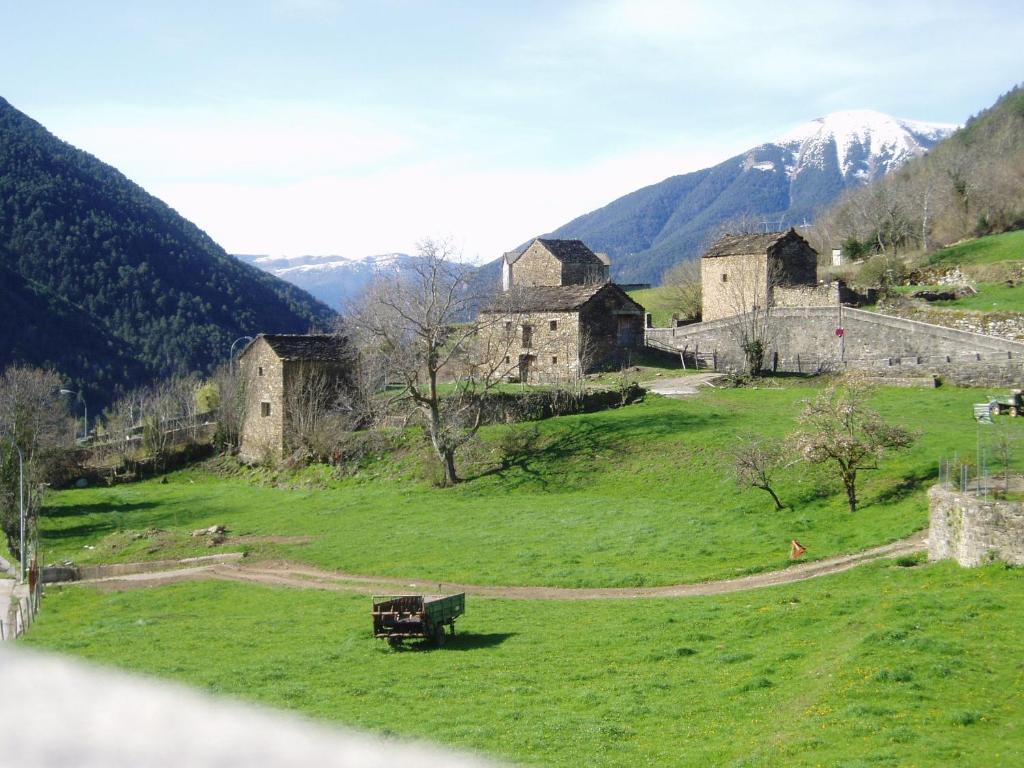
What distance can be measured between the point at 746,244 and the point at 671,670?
164 ft

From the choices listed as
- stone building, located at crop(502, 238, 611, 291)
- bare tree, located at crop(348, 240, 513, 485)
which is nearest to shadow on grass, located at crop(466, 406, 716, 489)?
bare tree, located at crop(348, 240, 513, 485)

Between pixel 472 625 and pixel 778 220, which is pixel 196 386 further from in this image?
pixel 778 220

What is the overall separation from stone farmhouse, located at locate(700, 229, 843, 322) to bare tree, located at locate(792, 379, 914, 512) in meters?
30.7

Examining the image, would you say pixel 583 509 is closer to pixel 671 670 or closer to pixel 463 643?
pixel 463 643

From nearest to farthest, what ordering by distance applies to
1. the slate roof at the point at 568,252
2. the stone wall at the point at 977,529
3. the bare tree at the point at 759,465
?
1. the stone wall at the point at 977,529
2. the bare tree at the point at 759,465
3. the slate roof at the point at 568,252

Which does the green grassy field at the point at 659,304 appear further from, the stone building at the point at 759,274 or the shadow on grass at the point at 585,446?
the shadow on grass at the point at 585,446

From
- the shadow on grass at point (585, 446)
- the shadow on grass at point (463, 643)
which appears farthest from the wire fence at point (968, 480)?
the shadow on grass at point (585, 446)

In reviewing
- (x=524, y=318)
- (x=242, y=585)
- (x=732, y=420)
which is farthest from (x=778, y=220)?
(x=242, y=585)

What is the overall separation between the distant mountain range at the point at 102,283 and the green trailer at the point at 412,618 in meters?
92.9

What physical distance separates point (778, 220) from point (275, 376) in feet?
463

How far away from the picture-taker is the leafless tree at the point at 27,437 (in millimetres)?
43500

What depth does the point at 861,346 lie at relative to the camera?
53.0 meters

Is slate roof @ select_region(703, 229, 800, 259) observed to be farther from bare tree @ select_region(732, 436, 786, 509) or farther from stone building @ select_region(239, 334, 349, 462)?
bare tree @ select_region(732, 436, 786, 509)

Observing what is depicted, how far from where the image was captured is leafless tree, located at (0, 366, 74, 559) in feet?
143
